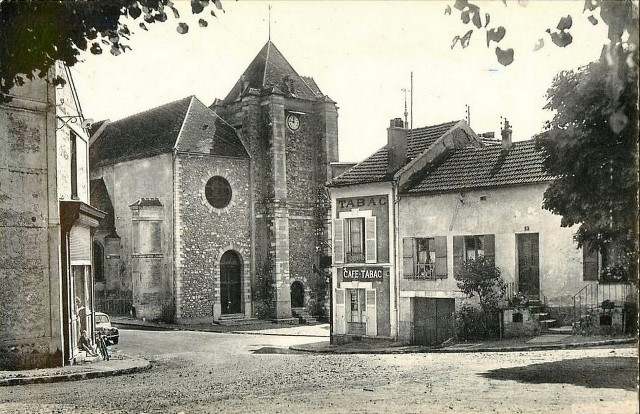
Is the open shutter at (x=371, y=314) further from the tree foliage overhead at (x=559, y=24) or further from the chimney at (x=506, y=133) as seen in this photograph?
the tree foliage overhead at (x=559, y=24)

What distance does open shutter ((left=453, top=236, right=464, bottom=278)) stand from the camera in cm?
2273

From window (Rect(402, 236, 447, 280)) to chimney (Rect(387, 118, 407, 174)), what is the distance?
2.67 m

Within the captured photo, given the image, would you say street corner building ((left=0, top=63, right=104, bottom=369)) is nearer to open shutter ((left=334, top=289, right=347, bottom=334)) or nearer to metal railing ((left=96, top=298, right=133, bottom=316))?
open shutter ((left=334, top=289, right=347, bottom=334))

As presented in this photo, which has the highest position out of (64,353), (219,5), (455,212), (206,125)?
(206,125)

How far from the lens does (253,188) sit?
36281 mm

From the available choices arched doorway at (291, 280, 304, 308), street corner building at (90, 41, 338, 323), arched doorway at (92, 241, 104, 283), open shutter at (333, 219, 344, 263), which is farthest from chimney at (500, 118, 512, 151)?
arched doorway at (92, 241, 104, 283)

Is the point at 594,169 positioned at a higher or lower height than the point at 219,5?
lower

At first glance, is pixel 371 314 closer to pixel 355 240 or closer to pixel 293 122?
pixel 355 240

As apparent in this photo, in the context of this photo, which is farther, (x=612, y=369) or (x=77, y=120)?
(x=77, y=120)

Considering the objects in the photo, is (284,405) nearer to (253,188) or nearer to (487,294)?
(487,294)

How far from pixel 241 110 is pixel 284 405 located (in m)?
28.2

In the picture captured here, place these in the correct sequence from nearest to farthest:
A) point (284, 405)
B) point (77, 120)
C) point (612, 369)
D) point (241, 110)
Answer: point (284, 405)
point (612, 369)
point (77, 120)
point (241, 110)

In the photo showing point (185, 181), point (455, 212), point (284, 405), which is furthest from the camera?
point (185, 181)

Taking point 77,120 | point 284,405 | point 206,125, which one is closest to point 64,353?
point 77,120
